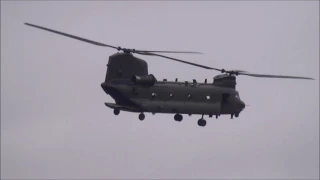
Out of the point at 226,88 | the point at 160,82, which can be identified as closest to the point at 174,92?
the point at 160,82

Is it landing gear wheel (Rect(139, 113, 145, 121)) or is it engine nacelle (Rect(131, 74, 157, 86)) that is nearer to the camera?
landing gear wheel (Rect(139, 113, 145, 121))

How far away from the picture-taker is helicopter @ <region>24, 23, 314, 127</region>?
74500mm

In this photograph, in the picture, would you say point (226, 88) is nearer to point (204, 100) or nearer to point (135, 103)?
point (204, 100)

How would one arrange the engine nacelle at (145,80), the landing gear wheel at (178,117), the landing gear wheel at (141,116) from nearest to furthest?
the landing gear wheel at (141,116) < the engine nacelle at (145,80) < the landing gear wheel at (178,117)

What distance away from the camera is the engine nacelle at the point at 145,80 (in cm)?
7481

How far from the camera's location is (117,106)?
243ft

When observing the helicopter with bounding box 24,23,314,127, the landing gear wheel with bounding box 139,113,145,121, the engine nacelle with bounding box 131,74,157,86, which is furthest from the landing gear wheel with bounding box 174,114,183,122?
the landing gear wheel with bounding box 139,113,145,121

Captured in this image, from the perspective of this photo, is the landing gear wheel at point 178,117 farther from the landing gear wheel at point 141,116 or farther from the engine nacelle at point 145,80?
the landing gear wheel at point 141,116

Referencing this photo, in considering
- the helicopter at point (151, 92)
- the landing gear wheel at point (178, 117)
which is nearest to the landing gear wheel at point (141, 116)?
the helicopter at point (151, 92)

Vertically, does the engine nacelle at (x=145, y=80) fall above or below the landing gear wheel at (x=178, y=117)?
above

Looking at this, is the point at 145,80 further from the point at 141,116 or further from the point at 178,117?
the point at 178,117

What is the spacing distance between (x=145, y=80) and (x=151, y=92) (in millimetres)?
1185

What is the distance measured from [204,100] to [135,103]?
7338 mm

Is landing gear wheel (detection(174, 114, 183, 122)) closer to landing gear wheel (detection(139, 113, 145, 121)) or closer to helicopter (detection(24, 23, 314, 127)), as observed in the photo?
helicopter (detection(24, 23, 314, 127))
